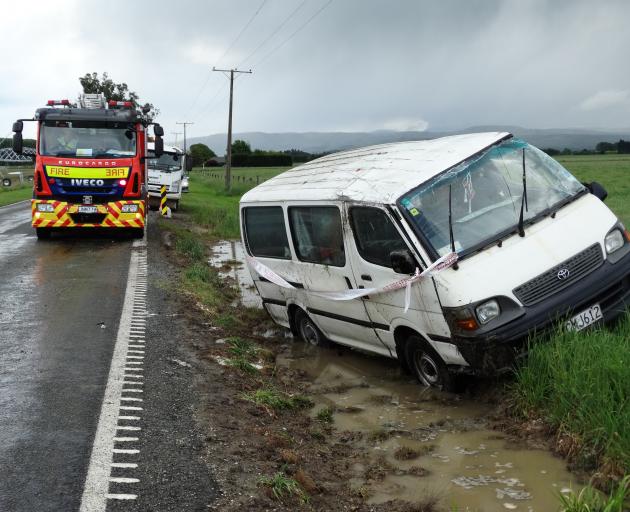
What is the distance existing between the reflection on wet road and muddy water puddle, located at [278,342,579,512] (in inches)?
75.4

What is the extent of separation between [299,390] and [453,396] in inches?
61.9

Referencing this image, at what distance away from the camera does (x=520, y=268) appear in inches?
238

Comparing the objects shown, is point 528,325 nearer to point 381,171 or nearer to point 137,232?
point 381,171

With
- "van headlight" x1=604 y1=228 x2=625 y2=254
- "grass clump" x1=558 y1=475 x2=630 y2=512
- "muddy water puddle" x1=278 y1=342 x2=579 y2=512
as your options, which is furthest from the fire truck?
"grass clump" x1=558 y1=475 x2=630 y2=512

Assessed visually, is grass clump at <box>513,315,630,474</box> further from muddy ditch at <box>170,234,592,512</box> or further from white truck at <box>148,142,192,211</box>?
white truck at <box>148,142,192,211</box>

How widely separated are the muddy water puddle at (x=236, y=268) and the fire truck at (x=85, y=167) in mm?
2282

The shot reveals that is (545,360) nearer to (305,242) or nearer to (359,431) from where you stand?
(359,431)

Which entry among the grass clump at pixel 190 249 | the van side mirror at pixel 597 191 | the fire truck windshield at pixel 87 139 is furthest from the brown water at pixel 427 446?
the fire truck windshield at pixel 87 139

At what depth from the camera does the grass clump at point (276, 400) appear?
640 centimetres

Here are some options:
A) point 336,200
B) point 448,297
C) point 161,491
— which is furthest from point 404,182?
point 161,491

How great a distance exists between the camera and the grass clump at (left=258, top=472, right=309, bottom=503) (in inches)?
173

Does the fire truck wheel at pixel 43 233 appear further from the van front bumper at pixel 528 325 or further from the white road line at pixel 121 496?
the white road line at pixel 121 496

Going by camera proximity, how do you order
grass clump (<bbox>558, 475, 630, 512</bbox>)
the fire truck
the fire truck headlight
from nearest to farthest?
grass clump (<bbox>558, 475, 630, 512</bbox>)
the fire truck
the fire truck headlight

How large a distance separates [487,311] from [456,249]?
2.24ft
